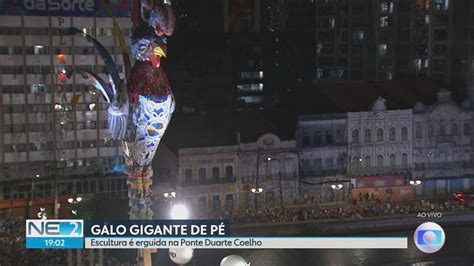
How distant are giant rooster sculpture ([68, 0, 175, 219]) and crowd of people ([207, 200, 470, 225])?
267 inches

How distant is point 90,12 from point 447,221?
6.73 meters

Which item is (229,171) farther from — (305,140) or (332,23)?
(332,23)

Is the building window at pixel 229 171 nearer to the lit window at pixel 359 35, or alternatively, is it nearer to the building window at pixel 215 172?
the building window at pixel 215 172

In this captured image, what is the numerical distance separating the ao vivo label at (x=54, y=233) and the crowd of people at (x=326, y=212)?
6733 millimetres

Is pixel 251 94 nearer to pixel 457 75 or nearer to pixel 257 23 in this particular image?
pixel 257 23

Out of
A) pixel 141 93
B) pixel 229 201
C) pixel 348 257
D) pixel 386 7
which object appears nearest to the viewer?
pixel 141 93

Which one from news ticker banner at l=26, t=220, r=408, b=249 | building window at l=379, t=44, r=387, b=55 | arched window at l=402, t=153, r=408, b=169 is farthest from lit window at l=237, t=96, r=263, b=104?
news ticker banner at l=26, t=220, r=408, b=249

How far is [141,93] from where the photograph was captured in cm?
678

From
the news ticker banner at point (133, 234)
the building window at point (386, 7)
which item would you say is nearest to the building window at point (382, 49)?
the building window at point (386, 7)

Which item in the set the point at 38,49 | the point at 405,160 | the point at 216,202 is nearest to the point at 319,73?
the point at 405,160

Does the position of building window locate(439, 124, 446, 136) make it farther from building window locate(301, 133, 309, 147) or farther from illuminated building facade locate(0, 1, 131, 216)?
illuminated building facade locate(0, 1, 131, 216)

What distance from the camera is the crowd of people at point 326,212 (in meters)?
14.1

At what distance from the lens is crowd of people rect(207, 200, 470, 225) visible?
46.1 ft

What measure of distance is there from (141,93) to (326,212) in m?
8.00
